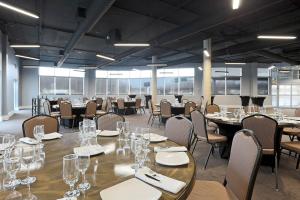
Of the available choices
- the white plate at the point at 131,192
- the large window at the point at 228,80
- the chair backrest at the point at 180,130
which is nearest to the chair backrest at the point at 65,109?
the chair backrest at the point at 180,130

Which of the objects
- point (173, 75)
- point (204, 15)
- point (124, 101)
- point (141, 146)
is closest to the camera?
point (141, 146)

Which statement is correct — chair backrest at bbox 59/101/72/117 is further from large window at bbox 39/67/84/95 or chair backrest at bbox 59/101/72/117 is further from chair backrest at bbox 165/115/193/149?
large window at bbox 39/67/84/95

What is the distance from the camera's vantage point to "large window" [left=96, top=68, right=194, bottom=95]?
1822 cm

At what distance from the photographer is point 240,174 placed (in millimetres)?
1614

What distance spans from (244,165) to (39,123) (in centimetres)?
258

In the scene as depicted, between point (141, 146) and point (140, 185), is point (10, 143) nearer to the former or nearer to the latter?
point (141, 146)

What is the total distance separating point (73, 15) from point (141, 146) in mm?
6853

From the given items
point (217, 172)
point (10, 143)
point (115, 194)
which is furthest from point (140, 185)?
point (217, 172)

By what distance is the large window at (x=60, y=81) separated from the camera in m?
18.2

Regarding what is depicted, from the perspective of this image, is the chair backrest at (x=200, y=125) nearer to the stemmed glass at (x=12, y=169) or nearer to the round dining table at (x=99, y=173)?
the round dining table at (x=99, y=173)

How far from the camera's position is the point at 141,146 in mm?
1473

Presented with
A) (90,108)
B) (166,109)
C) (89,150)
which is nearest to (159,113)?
(166,109)

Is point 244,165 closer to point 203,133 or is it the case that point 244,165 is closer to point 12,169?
point 12,169

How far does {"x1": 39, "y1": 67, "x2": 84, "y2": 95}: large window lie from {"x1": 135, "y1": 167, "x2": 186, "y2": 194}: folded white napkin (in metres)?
19.0
